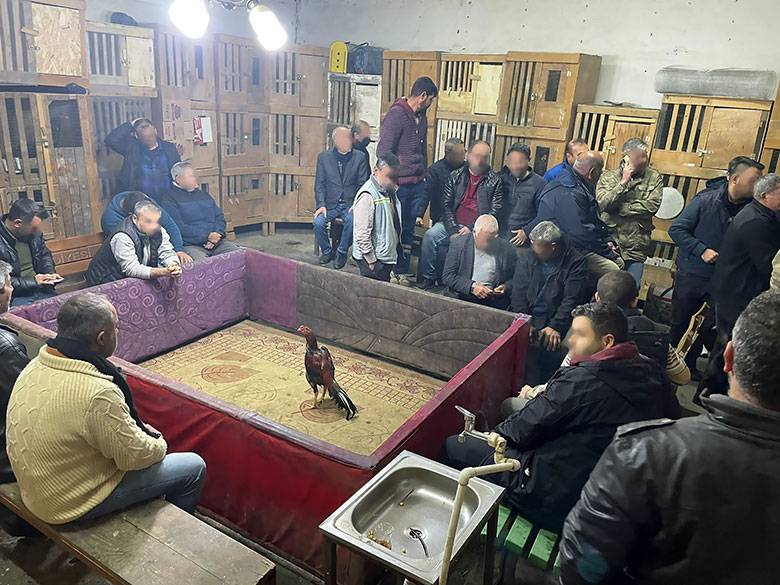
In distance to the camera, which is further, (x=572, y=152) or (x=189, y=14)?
(x=572, y=152)

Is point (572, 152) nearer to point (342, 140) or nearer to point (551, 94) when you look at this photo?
point (551, 94)

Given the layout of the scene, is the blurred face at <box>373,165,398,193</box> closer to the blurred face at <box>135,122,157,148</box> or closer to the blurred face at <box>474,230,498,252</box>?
the blurred face at <box>474,230,498,252</box>

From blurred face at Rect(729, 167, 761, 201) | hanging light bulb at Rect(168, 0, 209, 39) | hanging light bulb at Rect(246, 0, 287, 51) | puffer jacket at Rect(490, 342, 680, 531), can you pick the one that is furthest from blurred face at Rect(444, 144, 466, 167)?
puffer jacket at Rect(490, 342, 680, 531)

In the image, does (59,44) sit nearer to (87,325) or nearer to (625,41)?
(87,325)

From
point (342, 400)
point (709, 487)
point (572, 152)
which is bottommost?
point (342, 400)

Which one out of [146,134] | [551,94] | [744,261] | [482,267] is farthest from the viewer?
[551,94]

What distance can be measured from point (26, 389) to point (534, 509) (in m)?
2.05

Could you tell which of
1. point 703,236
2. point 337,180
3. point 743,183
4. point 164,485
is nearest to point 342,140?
point 337,180

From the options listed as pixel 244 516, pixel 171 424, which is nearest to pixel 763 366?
pixel 244 516

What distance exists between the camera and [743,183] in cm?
423

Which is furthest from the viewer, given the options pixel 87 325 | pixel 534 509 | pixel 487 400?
pixel 487 400

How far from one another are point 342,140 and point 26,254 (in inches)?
132

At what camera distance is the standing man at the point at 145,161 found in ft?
20.5

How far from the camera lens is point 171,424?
306 centimetres
